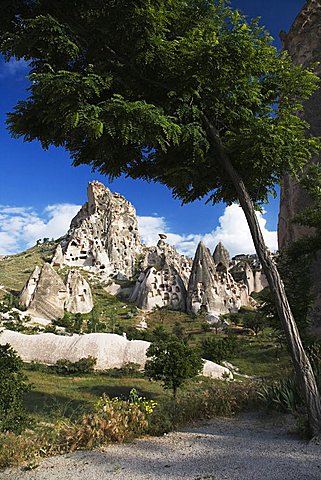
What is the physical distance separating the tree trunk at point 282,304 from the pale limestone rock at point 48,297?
49682 mm

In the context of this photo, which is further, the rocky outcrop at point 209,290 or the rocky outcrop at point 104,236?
the rocky outcrop at point 104,236

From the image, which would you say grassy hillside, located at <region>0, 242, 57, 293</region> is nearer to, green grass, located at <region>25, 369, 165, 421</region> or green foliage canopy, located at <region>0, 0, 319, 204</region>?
green grass, located at <region>25, 369, 165, 421</region>

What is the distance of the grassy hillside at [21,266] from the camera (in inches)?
2611

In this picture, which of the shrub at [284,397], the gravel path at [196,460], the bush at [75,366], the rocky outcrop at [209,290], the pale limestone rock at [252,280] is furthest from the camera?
the pale limestone rock at [252,280]

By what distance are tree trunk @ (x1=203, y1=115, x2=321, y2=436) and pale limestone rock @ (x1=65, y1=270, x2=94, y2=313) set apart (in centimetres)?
5374

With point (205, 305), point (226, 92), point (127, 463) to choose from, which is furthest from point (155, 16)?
point (205, 305)

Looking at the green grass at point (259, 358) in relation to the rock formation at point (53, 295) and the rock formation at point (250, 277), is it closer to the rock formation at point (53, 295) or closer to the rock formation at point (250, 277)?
the rock formation at point (53, 295)

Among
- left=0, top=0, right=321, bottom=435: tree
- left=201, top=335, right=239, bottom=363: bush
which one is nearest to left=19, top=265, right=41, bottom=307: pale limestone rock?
left=201, top=335, right=239, bottom=363: bush

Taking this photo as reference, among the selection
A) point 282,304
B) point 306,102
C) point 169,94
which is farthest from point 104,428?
point 306,102

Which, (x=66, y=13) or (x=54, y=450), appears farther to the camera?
(x=66, y=13)

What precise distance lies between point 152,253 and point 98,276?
13637 millimetres

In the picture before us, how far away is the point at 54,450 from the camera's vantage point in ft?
17.8

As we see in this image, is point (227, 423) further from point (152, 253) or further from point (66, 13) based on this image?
point (152, 253)

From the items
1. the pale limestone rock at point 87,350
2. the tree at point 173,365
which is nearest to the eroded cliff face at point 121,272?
the pale limestone rock at point 87,350
